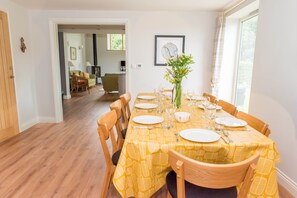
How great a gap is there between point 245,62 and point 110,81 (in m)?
5.00

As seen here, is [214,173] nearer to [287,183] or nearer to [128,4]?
[287,183]

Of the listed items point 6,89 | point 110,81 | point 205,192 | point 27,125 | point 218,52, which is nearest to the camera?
point 205,192

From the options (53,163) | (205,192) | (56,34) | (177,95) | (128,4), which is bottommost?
(53,163)

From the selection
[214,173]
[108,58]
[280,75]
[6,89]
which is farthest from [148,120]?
[108,58]

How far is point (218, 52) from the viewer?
3732 mm

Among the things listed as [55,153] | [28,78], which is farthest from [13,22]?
[55,153]

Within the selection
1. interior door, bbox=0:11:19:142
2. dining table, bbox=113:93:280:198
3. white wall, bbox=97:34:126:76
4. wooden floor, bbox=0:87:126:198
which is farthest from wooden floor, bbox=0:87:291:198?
white wall, bbox=97:34:126:76

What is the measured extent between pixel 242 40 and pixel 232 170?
3.33 metres

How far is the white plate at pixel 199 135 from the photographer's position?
135cm

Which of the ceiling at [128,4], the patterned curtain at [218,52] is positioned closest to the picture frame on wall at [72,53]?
the ceiling at [128,4]

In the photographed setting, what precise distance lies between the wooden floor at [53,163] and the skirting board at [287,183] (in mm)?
1730

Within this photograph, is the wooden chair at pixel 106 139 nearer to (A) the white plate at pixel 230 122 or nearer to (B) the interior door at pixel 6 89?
(A) the white plate at pixel 230 122

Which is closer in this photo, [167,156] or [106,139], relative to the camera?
[167,156]

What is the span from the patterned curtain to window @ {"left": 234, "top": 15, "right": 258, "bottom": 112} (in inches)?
14.0
